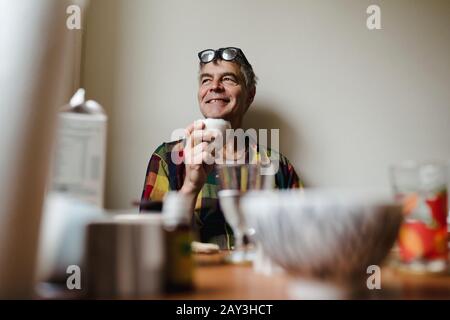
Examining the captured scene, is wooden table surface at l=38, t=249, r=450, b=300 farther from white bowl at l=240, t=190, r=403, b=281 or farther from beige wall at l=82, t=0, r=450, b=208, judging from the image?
beige wall at l=82, t=0, r=450, b=208

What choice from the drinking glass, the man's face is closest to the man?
the man's face

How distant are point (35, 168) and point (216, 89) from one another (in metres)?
1.31

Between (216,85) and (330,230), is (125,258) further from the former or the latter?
(216,85)

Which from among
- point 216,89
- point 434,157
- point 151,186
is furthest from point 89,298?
point 434,157

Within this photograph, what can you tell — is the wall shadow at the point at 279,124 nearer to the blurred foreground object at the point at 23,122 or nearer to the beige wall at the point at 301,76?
the beige wall at the point at 301,76

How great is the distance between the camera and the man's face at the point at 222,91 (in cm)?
160

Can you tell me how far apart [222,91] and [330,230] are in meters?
1.30

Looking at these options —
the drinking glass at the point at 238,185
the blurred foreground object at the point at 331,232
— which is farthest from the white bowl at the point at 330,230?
the drinking glass at the point at 238,185

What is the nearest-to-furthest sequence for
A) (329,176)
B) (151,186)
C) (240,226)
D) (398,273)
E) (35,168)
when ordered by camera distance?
(35,168) < (398,273) < (240,226) < (151,186) < (329,176)

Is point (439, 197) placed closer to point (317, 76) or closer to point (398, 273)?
point (398, 273)

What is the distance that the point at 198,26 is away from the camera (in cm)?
176

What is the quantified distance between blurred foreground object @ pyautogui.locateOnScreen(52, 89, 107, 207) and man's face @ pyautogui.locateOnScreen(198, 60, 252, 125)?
1.11 m

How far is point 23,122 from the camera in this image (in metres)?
0.32

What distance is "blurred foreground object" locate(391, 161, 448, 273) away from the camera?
20.3 inches
